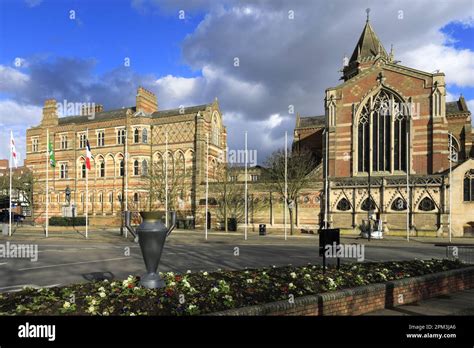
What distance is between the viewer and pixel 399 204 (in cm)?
3719

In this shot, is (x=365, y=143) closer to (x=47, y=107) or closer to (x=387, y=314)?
(x=387, y=314)

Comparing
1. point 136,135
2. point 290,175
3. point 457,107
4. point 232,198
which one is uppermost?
point 457,107

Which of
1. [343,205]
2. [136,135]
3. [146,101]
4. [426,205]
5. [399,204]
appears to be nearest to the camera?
[426,205]

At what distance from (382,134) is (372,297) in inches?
1381

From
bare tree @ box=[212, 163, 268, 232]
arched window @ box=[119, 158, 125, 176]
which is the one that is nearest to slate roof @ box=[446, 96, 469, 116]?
bare tree @ box=[212, 163, 268, 232]

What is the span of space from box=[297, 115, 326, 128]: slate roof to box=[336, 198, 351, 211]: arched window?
1868 cm

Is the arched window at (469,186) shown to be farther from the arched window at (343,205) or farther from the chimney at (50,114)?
the chimney at (50,114)

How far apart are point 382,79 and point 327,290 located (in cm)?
3653

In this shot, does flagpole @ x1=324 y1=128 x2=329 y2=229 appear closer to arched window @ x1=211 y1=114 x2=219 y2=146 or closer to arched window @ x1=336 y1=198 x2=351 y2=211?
arched window @ x1=336 y1=198 x2=351 y2=211

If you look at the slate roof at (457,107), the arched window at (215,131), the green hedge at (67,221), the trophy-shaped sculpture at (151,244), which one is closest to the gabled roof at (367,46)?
the slate roof at (457,107)

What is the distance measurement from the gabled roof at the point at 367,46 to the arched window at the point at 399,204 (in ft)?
90.4

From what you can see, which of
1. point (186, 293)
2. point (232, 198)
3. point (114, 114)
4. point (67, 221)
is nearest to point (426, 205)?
point (232, 198)

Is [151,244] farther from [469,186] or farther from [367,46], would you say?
[367,46]
